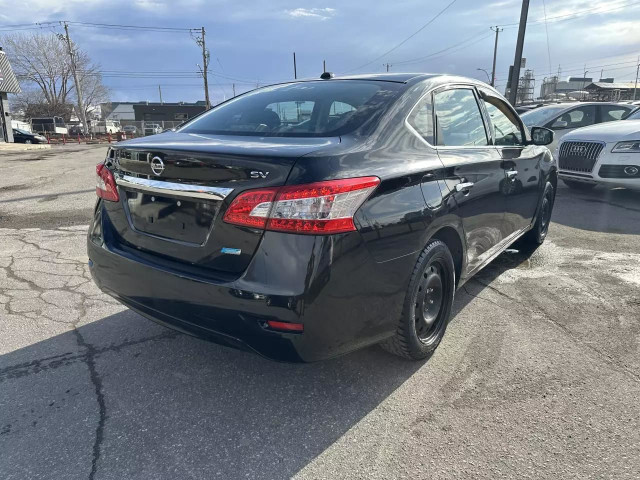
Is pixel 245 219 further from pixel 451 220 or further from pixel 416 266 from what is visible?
pixel 451 220

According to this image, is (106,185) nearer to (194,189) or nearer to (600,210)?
(194,189)

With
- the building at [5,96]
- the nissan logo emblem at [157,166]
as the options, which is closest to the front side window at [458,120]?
the nissan logo emblem at [157,166]

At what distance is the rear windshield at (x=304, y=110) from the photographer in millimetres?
2576

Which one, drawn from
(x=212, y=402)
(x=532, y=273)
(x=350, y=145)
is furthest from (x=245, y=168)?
(x=532, y=273)

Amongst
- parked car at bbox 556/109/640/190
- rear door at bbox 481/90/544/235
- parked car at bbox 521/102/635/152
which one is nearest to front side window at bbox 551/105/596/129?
parked car at bbox 521/102/635/152

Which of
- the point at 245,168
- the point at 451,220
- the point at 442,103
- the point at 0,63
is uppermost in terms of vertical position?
the point at 0,63

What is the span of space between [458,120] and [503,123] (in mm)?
972

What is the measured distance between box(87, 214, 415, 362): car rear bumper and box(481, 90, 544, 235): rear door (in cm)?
179

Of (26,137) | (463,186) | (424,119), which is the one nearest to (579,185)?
(463,186)

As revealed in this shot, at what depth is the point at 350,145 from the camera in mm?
2273

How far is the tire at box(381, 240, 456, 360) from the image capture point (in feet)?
8.27

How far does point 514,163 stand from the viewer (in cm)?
Result: 378

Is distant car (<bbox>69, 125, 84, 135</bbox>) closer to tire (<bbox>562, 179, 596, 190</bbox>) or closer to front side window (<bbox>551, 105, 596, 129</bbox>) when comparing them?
front side window (<bbox>551, 105, 596, 129</bbox>)

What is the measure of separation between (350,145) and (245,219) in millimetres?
637
